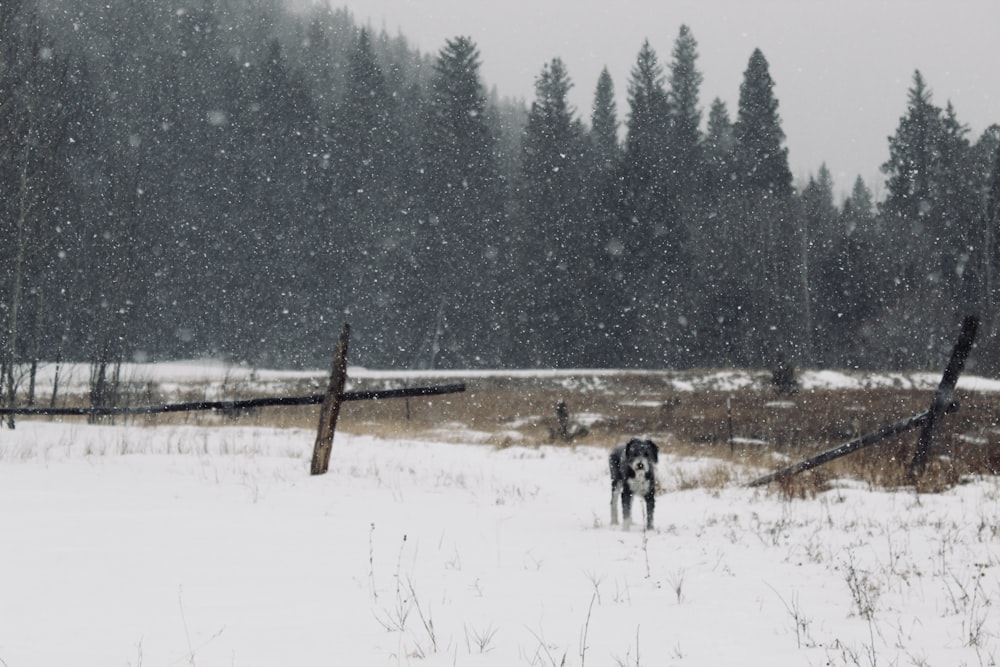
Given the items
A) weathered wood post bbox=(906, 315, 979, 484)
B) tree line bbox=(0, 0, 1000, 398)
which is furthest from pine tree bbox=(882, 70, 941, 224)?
weathered wood post bbox=(906, 315, 979, 484)

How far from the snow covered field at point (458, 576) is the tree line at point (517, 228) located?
32.9 metres

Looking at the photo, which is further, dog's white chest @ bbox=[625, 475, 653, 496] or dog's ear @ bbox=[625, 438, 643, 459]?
dog's ear @ bbox=[625, 438, 643, 459]

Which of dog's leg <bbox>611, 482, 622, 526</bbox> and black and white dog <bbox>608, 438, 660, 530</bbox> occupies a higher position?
black and white dog <bbox>608, 438, 660, 530</bbox>

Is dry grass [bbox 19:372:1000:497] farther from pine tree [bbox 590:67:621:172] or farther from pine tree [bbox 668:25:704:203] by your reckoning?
pine tree [bbox 590:67:621:172]

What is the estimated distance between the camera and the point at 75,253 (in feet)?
63.6

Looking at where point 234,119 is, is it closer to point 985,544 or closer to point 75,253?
point 75,253

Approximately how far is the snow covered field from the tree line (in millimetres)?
32907

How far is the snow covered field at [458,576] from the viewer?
3.12 m

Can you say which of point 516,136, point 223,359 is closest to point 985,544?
point 223,359

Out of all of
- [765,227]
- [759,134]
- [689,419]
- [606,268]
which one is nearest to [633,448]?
[689,419]

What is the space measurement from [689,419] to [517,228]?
29.6 metres

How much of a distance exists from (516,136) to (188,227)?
45271 mm

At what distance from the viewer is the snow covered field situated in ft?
10.2

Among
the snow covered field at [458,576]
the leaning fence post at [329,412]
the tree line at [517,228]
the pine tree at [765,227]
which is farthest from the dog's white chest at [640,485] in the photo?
the tree line at [517,228]
